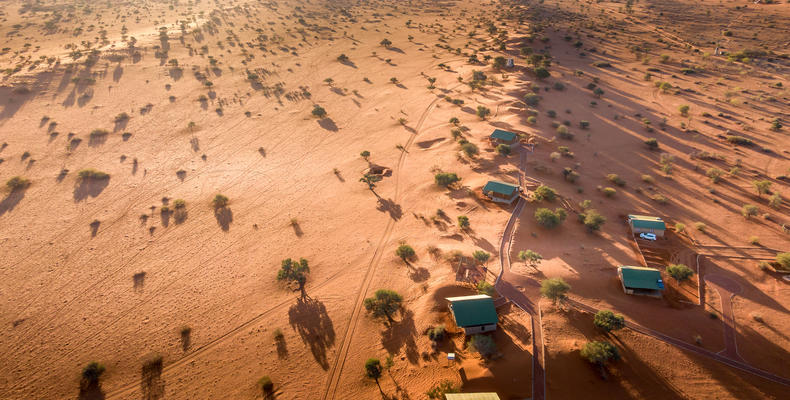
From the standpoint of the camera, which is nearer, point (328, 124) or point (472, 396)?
point (472, 396)

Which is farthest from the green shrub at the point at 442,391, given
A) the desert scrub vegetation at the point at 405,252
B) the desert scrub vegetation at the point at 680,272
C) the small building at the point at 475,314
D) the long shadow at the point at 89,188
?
the long shadow at the point at 89,188

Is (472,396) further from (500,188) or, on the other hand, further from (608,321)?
(500,188)

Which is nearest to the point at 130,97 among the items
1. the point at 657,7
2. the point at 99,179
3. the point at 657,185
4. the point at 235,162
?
the point at 99,179

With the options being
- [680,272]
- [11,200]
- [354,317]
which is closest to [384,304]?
[354,317]

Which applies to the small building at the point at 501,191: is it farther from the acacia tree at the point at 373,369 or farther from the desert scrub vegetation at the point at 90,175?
the desert scrub vegetation at the point at 90,175

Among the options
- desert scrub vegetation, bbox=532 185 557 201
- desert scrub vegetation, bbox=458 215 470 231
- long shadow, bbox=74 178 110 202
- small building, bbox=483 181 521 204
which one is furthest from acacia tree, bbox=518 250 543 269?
long shadow, bbox=74 178 110 202

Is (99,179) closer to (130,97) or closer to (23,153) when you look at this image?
A: (23,153)
